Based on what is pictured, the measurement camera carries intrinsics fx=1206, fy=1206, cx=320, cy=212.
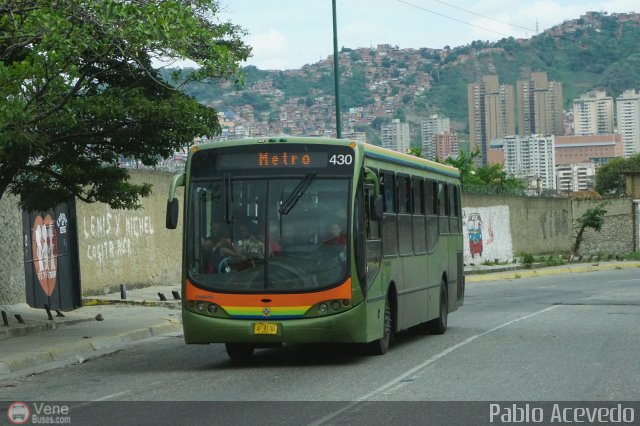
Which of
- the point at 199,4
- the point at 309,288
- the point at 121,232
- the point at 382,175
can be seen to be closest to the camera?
the point at 309,288

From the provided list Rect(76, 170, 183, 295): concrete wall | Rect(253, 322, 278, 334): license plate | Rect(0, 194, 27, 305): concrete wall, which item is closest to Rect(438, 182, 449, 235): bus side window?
Rect(253, 322, 278, 334): license plate

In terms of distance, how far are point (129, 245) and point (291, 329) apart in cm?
1592

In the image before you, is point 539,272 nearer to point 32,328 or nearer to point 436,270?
point 436,270

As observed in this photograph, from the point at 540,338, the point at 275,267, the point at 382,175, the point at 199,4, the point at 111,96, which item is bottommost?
the point at 540,338

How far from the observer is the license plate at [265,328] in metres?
14.5

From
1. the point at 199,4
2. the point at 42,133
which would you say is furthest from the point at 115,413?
the point at 199,4

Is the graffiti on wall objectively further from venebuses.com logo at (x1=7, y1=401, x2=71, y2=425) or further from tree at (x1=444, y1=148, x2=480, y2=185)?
tree at (x1=444, y1=148, x2=480, y2=185)

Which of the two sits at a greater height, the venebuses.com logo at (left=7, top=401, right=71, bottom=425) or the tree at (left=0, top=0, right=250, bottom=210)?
the tree at (left=0, top=0, right=250, bottom=210)

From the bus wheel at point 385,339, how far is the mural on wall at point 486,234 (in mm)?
33116

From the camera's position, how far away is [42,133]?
17250mm

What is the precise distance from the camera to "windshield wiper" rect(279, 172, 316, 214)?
14.8 meters

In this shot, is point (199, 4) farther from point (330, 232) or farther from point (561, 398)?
point (561, 398)

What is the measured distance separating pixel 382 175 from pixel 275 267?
2483 mm

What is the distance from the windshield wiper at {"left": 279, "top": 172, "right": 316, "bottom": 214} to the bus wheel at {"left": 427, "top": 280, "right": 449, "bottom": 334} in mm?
5428
